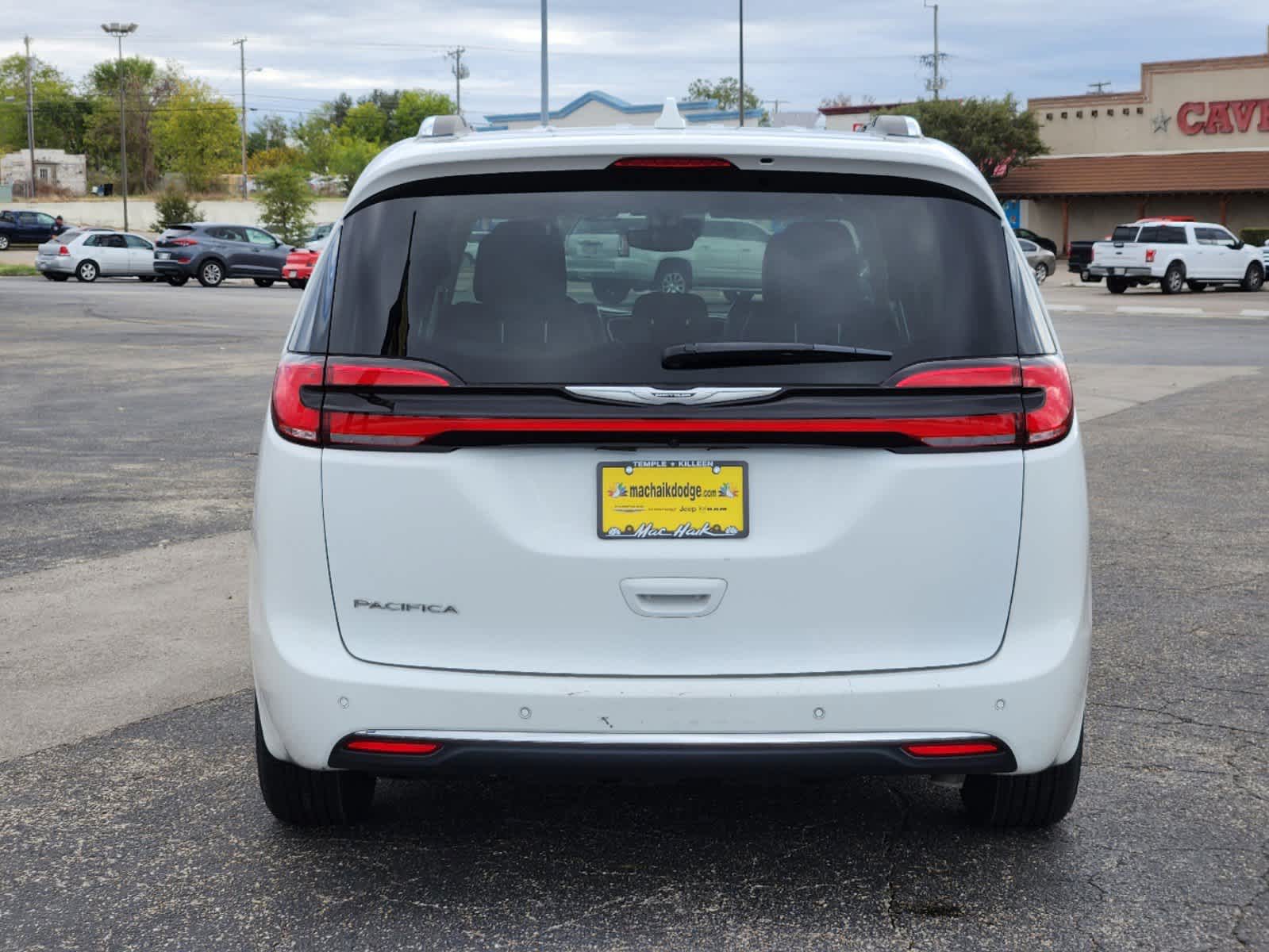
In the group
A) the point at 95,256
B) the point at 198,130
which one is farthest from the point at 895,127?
the point at 198,130

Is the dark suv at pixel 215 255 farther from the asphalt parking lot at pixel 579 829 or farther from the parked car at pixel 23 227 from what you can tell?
the asphalt parking lot at pixel 579 829

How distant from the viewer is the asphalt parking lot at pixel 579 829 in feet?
12.0

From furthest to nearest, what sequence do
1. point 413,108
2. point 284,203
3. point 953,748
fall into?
1. point 413,108
2. point 284,203
3. point 953,748

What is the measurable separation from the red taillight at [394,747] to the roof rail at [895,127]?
73.1 inches

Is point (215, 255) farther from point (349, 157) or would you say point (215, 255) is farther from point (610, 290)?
point (349, 157)

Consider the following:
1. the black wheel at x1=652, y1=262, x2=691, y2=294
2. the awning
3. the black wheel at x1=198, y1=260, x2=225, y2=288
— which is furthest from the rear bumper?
the awning

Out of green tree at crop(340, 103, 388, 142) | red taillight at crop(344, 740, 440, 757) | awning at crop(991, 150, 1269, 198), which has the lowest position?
red taillight at crop(344, 740, 440, 757)

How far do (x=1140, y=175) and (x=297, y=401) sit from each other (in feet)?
202

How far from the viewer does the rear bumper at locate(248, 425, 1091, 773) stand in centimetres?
345

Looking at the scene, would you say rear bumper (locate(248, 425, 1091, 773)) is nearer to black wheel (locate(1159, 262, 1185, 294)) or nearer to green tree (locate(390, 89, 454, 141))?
black wheel (locate(1159, 262, 1185, 294))

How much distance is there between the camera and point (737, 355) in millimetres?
3439

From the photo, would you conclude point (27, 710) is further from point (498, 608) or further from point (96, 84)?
point (96, 84)

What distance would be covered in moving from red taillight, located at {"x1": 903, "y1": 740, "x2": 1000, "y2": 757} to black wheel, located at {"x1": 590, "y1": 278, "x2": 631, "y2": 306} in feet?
3.86

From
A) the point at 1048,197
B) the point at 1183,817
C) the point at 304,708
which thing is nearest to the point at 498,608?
the point at 304,708
